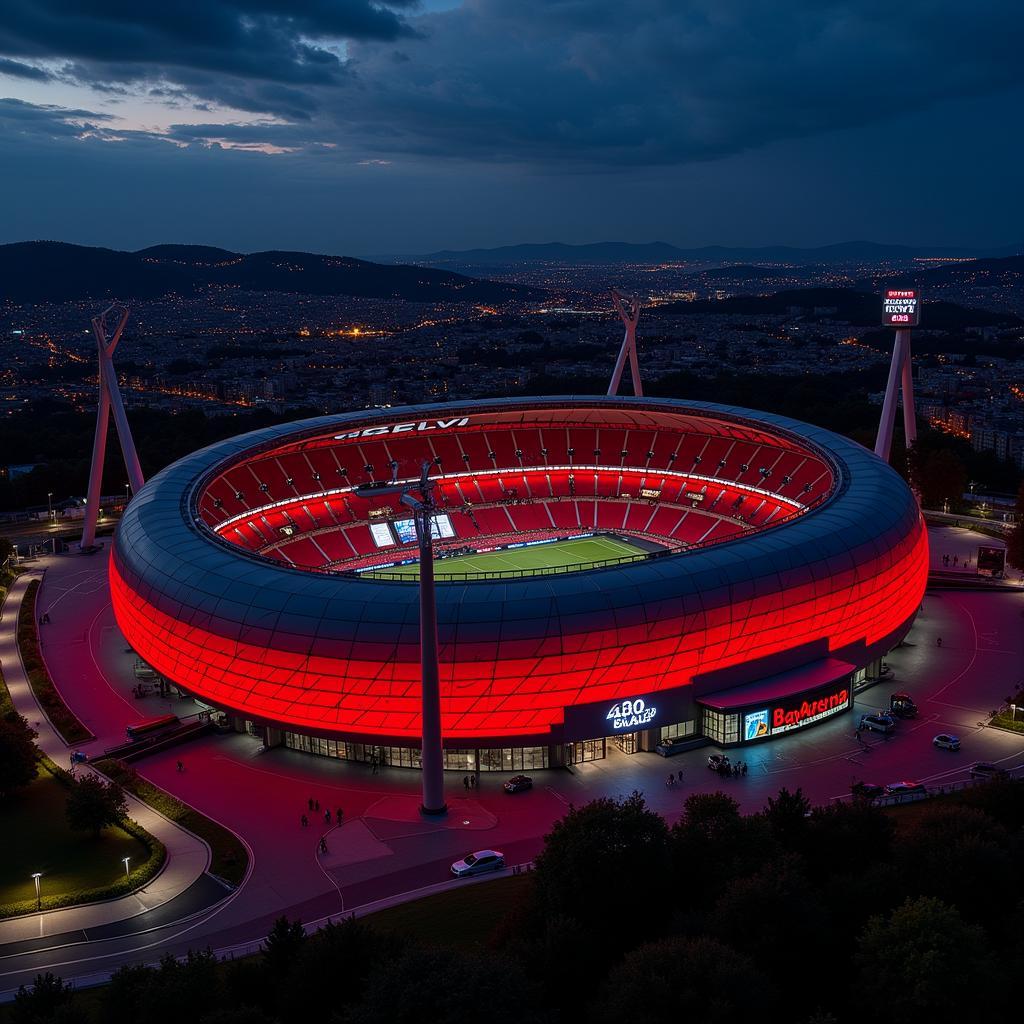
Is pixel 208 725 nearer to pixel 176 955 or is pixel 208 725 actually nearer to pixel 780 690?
pixel 176 955

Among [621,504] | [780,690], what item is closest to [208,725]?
[780,690]

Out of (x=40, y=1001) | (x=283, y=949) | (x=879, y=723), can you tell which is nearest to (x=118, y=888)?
(x=40, y=1001)

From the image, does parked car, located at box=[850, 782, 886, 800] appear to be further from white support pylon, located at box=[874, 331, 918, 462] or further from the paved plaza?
white support pylon, located at box=[874, 331, 918, 462]

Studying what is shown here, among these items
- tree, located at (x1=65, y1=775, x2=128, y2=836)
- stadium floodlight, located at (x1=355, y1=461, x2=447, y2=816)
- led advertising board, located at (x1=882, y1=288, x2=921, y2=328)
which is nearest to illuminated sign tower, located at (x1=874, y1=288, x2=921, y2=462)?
led advertising board, located at (x1=882, y1=288, x2=921, y2=328)

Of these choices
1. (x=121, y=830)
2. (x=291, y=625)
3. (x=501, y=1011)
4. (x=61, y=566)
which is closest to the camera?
(x=501, y=1011)

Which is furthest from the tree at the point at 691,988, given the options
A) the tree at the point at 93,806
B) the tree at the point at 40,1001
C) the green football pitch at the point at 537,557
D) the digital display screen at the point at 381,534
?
the digital display screen at the point at 381,534

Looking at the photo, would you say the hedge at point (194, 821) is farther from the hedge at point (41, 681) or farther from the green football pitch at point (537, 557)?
the green football pitch at point (537, 557)

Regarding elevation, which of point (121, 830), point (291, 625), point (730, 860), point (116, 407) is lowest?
point (121, 830)
